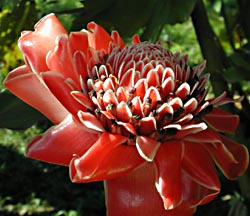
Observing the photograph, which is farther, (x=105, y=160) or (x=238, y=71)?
(x=238, y=71)

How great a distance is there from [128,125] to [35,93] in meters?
0.19

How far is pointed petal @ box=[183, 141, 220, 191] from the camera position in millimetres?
975

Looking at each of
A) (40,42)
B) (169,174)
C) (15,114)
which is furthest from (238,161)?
(15,114)

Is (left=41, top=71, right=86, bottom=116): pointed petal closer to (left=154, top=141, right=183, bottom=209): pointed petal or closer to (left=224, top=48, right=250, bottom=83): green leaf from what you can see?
(left=154, top=141, right=183, bottom=209): pointed petal

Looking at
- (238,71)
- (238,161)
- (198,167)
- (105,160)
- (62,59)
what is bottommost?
(238,71)

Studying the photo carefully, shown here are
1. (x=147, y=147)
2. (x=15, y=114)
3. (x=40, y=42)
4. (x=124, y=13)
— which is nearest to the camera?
(x=147, y=147)

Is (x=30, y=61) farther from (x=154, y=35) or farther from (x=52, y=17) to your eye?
(x=154, y=35)

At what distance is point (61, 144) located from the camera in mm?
975

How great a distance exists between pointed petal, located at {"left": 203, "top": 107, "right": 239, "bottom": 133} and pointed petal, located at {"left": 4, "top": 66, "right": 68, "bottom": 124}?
0.90 ft

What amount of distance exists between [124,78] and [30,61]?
17 cm

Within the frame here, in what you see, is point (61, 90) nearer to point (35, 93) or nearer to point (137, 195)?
point (35, 93)

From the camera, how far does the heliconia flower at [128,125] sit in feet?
3.08

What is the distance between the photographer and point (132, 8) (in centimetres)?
154

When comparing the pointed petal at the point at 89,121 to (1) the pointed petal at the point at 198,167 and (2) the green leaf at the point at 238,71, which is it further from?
(2) the green leaf at the point at 238,71
